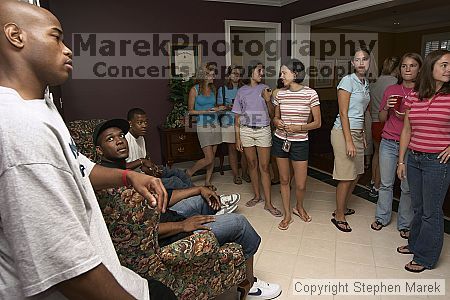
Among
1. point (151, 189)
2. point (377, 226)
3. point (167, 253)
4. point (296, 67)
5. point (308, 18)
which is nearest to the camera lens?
point (151, 189)

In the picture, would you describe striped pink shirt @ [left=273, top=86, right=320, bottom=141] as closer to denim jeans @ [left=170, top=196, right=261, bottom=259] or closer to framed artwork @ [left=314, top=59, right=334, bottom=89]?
denim jeans @ [left=170, top=196, right=261, bottom=259]

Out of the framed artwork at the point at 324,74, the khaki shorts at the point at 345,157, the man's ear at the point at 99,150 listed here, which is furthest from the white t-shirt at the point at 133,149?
the framed artwork at the point at 324,74

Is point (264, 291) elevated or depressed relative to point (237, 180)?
depressed

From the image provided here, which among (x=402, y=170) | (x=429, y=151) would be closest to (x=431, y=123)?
(x=429, y=151)

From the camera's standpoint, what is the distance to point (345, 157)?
2.88 meters

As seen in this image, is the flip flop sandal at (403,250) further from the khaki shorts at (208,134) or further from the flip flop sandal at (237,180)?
the khaki shorts at (208,134)

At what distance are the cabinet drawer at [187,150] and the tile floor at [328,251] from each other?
133 centimetres

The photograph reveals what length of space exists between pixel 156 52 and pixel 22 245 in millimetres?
4222

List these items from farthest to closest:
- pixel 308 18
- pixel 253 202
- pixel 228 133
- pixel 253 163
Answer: pixel 308 18
pixel 228 133
pixel 253 202
pixel 253 163

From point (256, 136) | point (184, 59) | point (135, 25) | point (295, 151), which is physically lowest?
point (295, 151)

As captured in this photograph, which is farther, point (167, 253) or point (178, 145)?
point (178, 145)

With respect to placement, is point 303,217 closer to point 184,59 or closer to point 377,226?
point 377,226

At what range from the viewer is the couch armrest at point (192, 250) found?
5.09 feet

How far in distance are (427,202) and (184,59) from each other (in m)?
3.60
